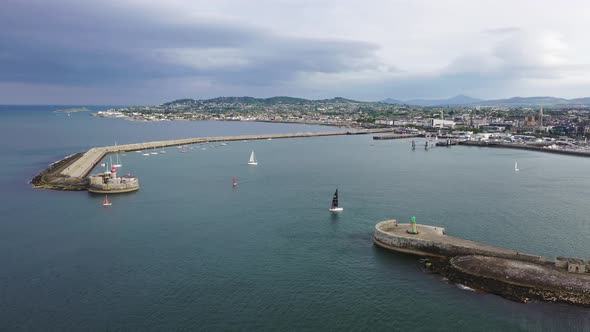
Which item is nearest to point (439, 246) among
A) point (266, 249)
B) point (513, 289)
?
point (513, 289)

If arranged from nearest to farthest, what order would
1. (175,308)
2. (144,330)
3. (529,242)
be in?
(144,330)
(175,308)
(529,242)

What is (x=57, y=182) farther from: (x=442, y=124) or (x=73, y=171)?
(x=442, y=124)

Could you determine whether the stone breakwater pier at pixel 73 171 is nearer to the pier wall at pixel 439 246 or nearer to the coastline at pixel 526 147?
the pier wall at pixel 439 246

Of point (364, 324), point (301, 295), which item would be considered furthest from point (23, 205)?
point (364, 324)

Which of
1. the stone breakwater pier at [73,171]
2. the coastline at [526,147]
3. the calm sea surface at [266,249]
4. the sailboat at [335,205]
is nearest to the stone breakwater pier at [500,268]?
the calm sea surface at [266,249]

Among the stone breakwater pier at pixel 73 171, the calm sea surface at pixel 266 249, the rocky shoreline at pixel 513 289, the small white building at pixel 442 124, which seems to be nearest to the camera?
the calm sea surface at pixel 266 249

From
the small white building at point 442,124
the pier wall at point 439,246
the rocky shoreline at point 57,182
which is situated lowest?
the pier wall at point 439,246

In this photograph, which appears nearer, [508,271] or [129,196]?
[508,271]

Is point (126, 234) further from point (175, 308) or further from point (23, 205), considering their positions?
point (23, 205)
